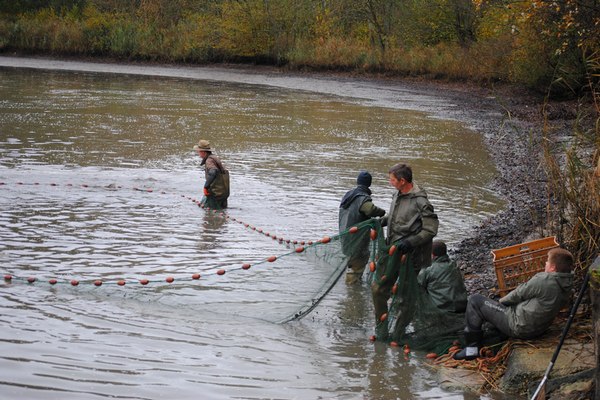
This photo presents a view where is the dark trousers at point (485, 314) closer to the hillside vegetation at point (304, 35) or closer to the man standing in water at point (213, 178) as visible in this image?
the man standing in water at point (213, 178)

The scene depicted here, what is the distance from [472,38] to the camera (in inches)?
1833

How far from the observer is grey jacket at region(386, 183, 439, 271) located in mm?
8367

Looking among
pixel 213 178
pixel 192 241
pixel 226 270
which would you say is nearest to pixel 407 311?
pixel 226 270

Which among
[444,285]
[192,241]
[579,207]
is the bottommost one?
[192,241]

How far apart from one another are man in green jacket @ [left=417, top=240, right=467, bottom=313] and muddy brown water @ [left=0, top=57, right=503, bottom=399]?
563 mm

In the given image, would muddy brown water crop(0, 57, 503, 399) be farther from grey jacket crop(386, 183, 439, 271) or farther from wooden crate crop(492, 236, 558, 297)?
wooden crate crop(492, 236, 558, 297)

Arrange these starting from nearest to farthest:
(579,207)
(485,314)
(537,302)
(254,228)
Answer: (537,302)
(485,314)
(579,207)
(254,228)

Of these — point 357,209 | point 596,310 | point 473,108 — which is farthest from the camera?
point 473,108

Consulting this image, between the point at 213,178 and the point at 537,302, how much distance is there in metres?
8.27

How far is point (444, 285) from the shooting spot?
819 cm

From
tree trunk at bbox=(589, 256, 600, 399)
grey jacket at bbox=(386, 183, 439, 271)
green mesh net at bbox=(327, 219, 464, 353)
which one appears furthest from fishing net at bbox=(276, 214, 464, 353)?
tree trunk at bbox=(589, 256, 600, 399)

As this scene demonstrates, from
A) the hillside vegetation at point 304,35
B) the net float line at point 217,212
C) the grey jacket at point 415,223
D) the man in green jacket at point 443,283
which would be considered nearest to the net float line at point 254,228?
the net float line at point 217,212

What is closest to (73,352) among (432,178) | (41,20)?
(432,178)

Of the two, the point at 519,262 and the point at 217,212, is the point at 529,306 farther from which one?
the point at 217,212
